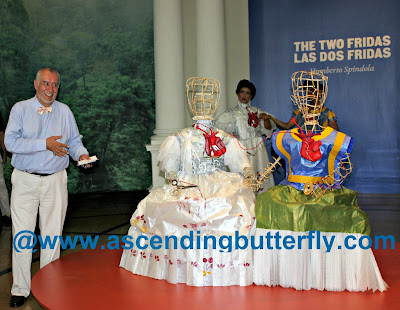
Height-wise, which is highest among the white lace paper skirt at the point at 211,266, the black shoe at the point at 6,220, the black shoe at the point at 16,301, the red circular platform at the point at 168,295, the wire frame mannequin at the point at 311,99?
the wire frame mannequin at the point at 311,99

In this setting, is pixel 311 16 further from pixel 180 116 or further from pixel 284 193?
pixel 284 193

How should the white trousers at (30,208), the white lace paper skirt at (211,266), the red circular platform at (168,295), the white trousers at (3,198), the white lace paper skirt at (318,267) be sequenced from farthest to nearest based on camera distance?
the white trousers at (3,198) → the white trousers at (30,208) → the white lace paper skirt at (211,266) → the white lace paper skirt at (318,267) → the red circular platform at (168,295)

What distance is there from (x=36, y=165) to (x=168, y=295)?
1489mm

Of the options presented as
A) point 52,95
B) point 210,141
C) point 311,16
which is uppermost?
point 311,16

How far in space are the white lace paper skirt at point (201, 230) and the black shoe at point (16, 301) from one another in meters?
0.91

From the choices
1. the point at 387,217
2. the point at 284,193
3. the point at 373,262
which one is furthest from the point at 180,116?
the point at 373,262

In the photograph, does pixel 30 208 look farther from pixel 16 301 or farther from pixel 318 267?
pixel 318 267

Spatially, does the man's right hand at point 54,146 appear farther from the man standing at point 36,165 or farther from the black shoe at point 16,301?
the black shoe at point 16,301

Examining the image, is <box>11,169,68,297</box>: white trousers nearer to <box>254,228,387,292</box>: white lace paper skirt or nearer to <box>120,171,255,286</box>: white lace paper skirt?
<box>120,171,255,286</box>: white lace paper skirt

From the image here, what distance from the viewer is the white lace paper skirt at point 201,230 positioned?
3.65 m

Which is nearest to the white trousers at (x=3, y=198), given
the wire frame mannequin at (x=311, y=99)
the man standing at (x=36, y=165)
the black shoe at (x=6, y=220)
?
the black shoe at (x=6, y=220)

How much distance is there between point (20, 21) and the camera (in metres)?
9.11

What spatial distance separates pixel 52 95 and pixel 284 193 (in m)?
2.01

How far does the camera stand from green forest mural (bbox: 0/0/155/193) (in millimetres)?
9266
